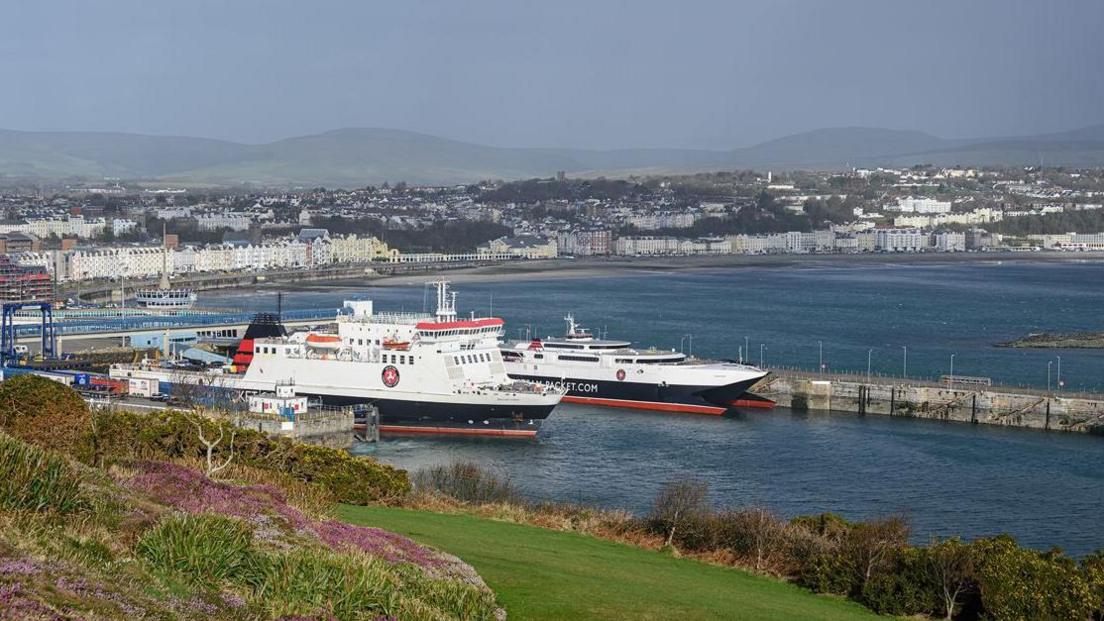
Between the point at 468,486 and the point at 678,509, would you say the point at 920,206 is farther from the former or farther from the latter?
the point at 678,509

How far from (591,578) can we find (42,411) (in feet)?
16.9

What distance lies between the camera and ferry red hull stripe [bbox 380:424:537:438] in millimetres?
26812

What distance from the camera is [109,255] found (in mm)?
72750

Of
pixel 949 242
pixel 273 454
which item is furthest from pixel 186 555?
pixel 949 242

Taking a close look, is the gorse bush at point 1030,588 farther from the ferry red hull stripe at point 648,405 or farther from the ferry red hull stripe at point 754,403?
the ferry red hull stripe at point 754,403

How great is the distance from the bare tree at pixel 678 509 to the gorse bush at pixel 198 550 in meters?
6.99

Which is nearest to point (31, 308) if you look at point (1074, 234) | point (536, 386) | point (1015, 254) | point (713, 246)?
point (536, 386)

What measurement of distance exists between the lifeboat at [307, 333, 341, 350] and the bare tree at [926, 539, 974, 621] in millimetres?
18842

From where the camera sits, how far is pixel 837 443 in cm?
2680

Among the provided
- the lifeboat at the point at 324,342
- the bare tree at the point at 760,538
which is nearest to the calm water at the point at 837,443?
the lifeboat at the point at 324,342

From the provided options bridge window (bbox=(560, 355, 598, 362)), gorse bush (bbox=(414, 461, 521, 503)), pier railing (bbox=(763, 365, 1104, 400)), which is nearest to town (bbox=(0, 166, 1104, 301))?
Result: bridge window (bbox=(560, 355, 598, 362))

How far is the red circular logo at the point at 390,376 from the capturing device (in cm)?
2789

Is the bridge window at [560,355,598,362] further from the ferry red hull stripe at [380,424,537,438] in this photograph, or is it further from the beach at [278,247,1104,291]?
the beach at [278,247,1104,291]

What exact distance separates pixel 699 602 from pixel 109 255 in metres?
66.4
